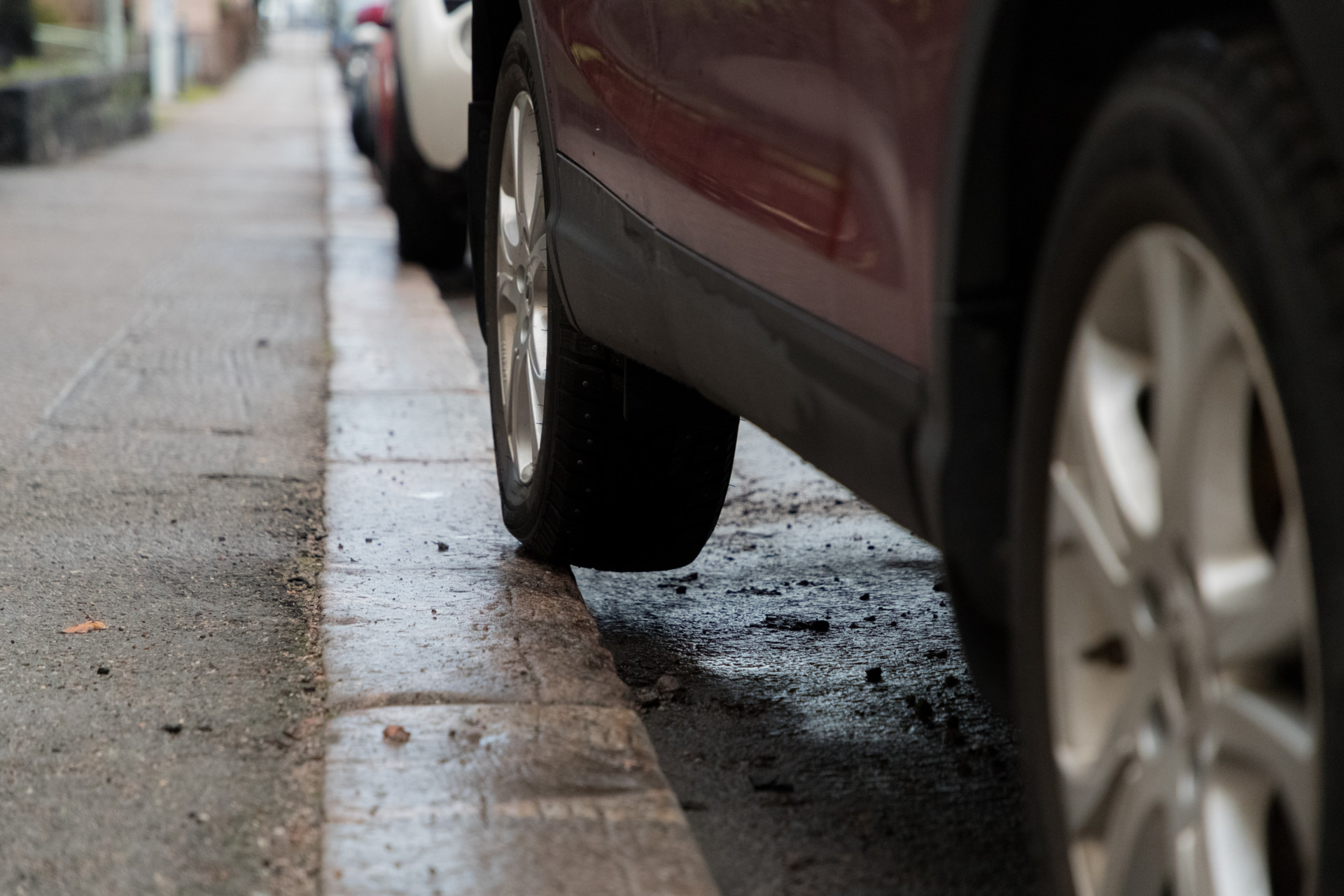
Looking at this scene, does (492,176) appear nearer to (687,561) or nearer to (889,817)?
(687,561)

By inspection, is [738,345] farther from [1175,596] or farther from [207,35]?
[207,35]

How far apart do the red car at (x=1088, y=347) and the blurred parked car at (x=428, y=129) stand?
16.6ft

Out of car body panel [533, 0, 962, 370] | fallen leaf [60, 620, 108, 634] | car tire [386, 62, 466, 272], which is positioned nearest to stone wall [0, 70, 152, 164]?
car tire [386, 62, 466, 272]

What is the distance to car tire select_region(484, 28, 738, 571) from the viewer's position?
2906mm

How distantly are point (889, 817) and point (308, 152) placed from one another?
16341 millimetres

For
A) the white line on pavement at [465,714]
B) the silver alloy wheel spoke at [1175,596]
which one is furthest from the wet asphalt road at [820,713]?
the silver alloy wheel spoke at [1175,596]

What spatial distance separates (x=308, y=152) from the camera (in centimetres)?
1753

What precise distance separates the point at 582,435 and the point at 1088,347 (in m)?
1.64

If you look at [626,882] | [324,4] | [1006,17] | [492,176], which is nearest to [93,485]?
[492,176]

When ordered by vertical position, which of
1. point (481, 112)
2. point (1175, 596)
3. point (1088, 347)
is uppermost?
point (1088, 347)

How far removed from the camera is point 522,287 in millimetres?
3234

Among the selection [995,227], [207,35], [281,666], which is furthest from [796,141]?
[207,35]

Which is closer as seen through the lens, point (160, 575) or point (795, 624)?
point (795, 624)

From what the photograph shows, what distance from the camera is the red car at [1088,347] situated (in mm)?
1111
